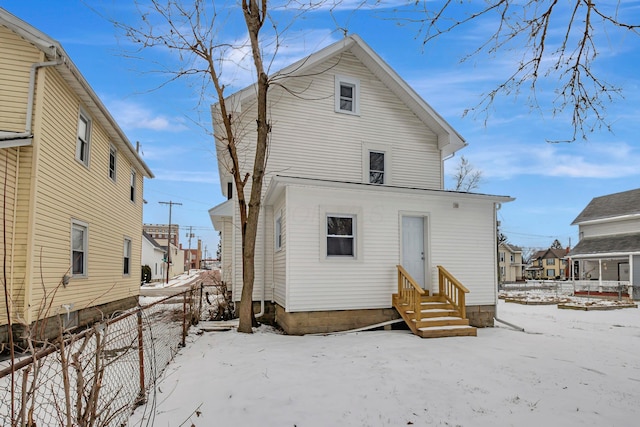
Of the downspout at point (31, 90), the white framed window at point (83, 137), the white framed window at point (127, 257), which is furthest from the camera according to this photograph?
the white framed window at point (127, 257)

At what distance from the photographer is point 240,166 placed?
11.3 meters

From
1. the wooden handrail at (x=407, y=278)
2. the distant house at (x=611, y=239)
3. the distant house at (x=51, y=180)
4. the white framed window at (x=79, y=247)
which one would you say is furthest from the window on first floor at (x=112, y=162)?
the distant house at (x=611, y=239)

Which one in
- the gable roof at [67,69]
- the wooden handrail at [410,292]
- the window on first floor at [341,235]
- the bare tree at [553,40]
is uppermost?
the gable roof at [67,69]

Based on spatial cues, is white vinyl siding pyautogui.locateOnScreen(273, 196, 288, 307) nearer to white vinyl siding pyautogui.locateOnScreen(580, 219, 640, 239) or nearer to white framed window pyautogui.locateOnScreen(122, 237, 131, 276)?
white framed window pyautogui.locateOnScreen(122, 237, 131, 276)

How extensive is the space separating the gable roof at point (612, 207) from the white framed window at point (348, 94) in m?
22.6

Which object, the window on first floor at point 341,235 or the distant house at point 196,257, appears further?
the distant house at point 196,257

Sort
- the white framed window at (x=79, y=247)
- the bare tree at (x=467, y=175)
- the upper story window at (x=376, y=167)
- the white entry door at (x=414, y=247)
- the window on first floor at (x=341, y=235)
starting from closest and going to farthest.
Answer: the window on first floor at (x=341, y=235) < the white framed window at (x=79, y=247) < the white entry door at (x=414, y=247) < the upper story window at (x=376, y=167) < the bare tree at (x=467, y=175)

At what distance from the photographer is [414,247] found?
1027 cm

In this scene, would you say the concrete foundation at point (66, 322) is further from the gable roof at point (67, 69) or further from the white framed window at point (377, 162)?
the white framed window at point (377, 162)

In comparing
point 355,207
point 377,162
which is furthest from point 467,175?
point 355,207

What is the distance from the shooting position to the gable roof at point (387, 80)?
38.2ft

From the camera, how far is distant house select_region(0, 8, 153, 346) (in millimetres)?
7207

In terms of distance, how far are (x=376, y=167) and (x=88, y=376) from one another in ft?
30.3

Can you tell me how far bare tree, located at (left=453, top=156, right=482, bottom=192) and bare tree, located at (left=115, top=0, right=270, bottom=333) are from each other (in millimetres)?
21739
